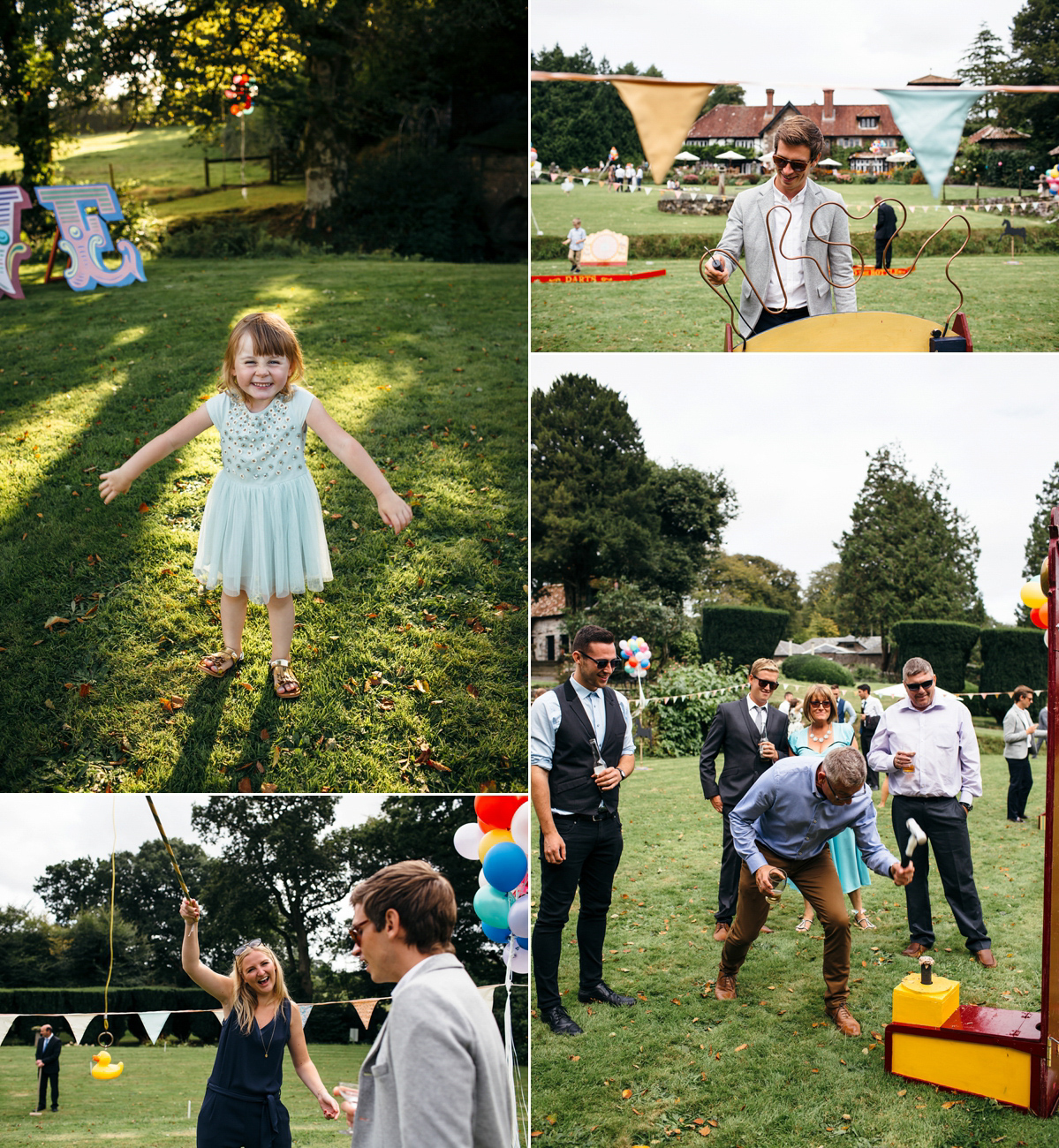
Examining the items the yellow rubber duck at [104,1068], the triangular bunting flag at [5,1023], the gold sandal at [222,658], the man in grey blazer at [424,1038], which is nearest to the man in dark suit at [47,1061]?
the yellow rubber duck at [104,1068]

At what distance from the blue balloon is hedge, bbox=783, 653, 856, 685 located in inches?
364

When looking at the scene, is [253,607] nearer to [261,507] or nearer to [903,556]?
[261,507]

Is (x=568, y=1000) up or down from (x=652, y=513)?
down

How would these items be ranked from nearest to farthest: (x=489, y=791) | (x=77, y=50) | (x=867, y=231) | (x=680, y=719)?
(x=489, y=791) → (x=867, y=231) → (x=680, y=719) → (x=77, y=50)

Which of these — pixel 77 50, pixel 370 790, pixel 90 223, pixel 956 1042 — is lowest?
pixel 956 1042

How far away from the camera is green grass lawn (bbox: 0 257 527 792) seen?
5.06m

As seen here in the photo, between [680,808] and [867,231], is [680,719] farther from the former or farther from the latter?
[867,231]

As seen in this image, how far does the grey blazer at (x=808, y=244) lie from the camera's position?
5590 mm

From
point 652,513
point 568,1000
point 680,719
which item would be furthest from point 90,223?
point 568,1000

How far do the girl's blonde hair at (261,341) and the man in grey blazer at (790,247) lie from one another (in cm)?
243

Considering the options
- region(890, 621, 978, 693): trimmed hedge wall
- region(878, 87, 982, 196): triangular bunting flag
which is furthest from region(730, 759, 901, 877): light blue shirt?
region(890, 621, 978, 693): trimmed hedge wall

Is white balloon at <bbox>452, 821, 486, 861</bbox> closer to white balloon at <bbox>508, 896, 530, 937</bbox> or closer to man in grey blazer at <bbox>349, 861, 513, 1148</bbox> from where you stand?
white balloon at <bbox>508, 896, 530, 937</bbox>

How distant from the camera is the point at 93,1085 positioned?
5.12 metres

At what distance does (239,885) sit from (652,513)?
10469 millimetres
